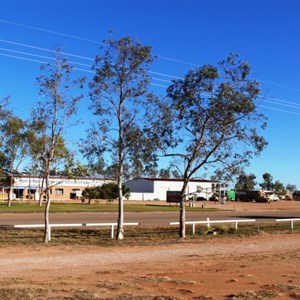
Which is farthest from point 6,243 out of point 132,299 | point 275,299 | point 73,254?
point 275,299

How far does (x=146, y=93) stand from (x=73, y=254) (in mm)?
7823

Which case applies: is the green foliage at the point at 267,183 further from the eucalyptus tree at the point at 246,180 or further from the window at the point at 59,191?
the eucalyptus tree at the point at 246,180

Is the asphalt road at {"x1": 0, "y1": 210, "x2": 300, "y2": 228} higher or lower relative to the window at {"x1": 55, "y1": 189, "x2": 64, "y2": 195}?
lower

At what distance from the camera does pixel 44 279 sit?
10656 mm

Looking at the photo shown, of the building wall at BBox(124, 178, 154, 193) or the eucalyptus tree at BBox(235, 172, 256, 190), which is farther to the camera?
the building wall at BBox(124, 178, 154, 193)

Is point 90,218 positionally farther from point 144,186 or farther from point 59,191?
point 144,186

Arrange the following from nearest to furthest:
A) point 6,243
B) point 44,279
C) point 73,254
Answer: point 44,279 < point 73,254 < point 6,243

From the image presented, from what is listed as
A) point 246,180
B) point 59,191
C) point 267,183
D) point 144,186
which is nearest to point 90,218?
point 246,180

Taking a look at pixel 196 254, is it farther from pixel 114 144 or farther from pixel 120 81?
pixel 120 81

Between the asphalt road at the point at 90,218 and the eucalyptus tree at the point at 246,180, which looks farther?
the asphalt road at the point at 90,218

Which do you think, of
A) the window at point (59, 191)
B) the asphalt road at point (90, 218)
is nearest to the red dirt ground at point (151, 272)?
the asphalt road at point (90, 218)

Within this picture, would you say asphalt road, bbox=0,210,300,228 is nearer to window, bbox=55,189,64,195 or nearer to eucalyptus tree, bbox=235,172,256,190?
eucalyptus tree, bbox=235,172,256,190

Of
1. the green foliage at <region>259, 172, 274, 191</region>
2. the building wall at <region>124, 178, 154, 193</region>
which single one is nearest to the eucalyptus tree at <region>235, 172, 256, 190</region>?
the building wall at <region>124, 178, 154, 193</region>

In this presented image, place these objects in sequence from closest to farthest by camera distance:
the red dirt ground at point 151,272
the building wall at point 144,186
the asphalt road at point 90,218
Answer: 1. the red dirt ground at point 151,272
2. the asphalt road at point 90,218
3. the building wall at point 144,186
